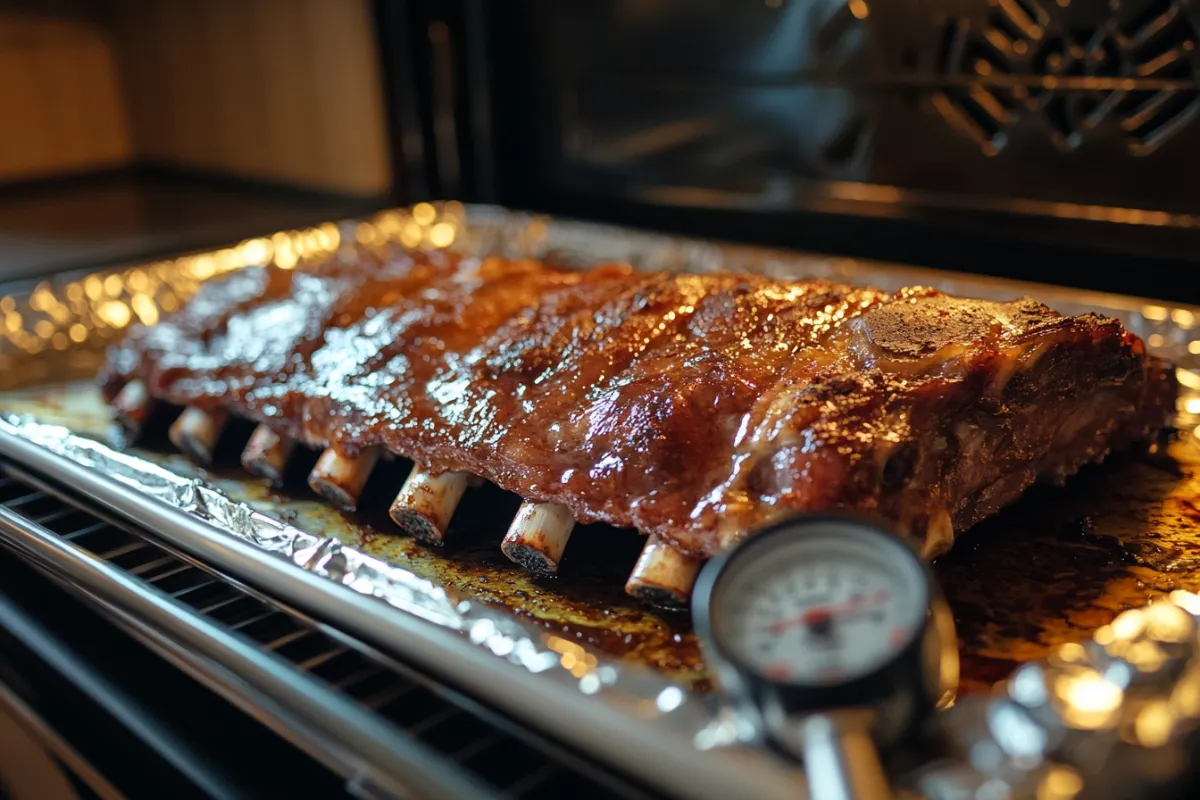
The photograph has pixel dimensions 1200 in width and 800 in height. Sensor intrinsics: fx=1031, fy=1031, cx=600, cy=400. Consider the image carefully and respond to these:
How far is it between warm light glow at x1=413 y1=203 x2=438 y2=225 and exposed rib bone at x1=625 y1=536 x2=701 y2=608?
223 cm

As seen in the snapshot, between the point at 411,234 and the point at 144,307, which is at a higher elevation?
the point at 411,234

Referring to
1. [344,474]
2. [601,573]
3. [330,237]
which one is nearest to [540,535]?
[601,573]

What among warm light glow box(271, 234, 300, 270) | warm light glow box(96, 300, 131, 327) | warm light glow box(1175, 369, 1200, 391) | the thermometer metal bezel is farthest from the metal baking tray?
warm light glow box(271, 234, 300, 270)

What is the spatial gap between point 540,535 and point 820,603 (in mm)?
628

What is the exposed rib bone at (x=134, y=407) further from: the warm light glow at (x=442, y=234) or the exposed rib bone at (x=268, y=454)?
the warm light glow at (x=442, y=234)

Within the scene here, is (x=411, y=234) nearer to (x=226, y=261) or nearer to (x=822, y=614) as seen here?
(x=226, y=261)

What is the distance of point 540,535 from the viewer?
1592 millimetres

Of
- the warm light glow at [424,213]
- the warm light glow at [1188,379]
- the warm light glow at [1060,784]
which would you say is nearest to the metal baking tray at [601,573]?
the warm light glow at [1188,379]

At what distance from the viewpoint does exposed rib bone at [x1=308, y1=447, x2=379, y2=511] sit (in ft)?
6.10

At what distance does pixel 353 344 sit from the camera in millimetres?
2031

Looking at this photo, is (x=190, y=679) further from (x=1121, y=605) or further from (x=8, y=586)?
(x=1121, y=605)

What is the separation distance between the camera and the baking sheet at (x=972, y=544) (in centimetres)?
143

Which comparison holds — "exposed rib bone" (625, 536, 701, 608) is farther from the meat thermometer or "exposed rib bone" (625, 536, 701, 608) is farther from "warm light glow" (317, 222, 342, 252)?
"warm light glow" (317, 222, 342, 252)

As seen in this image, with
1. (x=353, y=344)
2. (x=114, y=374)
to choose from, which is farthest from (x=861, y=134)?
(x=114, y=374)
